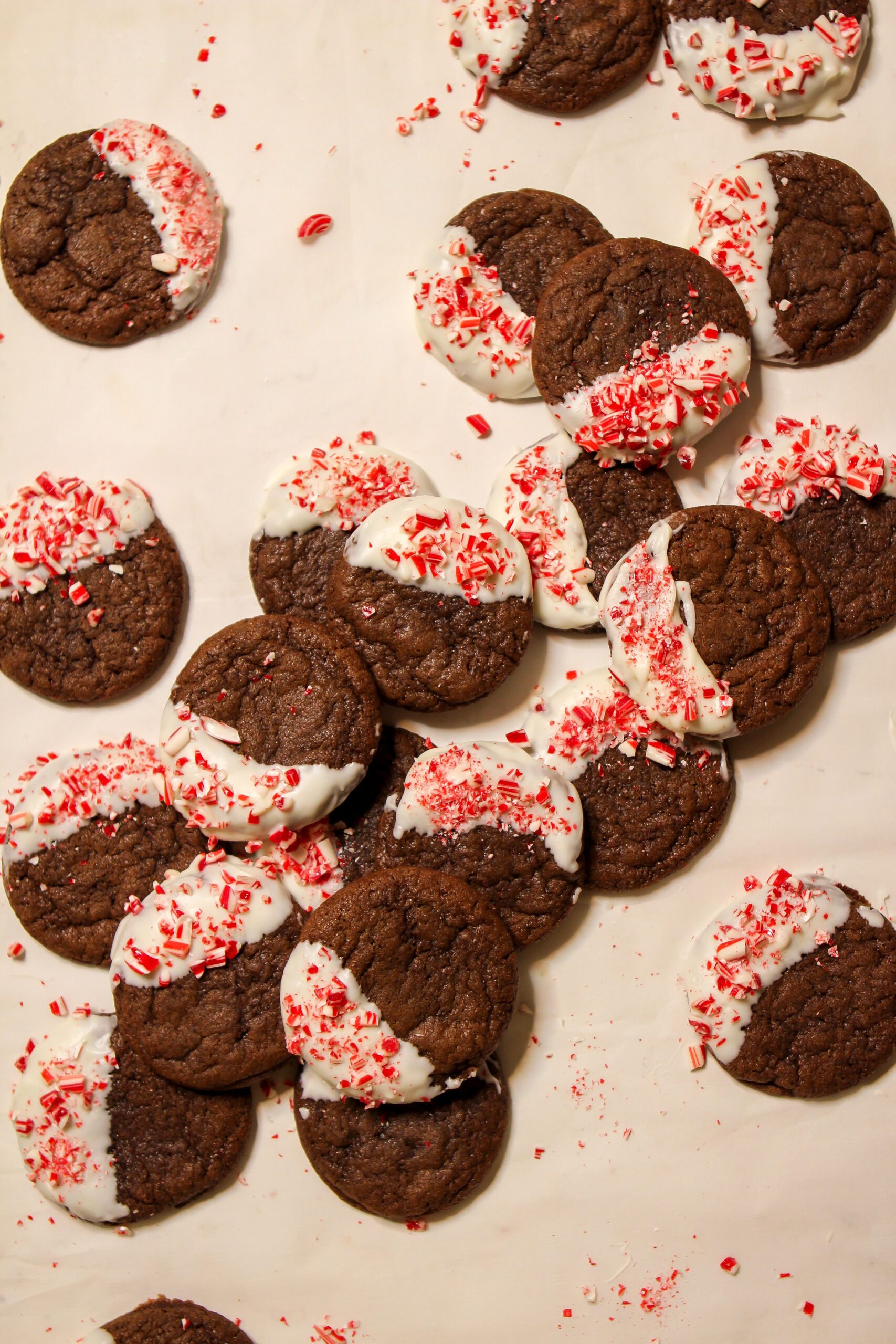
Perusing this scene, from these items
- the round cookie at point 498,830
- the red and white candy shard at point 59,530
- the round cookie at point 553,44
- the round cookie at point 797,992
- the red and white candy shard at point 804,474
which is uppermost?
the round cookie at point 553,44

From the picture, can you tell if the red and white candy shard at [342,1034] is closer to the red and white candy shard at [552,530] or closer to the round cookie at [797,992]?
the round cookie at [797,992]

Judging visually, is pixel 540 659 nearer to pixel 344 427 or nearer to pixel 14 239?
pixel 344 427

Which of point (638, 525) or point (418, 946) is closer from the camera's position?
point (418, 946)

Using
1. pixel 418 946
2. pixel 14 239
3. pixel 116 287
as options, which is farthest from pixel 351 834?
pixel 14 239

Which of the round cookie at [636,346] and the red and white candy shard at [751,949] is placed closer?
the round cookie at [636,346]

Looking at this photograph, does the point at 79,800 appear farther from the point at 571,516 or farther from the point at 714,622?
the point at 714,622

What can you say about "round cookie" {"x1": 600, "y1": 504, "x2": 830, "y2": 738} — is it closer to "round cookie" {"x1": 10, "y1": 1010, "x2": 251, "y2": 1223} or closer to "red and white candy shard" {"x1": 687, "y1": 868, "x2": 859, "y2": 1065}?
"red and white candy shard" {"x1": 687, "y1": 868, "x2": 859, "y2": 1065}

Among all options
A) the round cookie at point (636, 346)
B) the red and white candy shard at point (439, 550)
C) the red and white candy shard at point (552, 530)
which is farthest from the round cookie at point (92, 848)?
the round cookie at point (636, 346)

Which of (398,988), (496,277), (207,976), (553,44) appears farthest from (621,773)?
(553,44)
